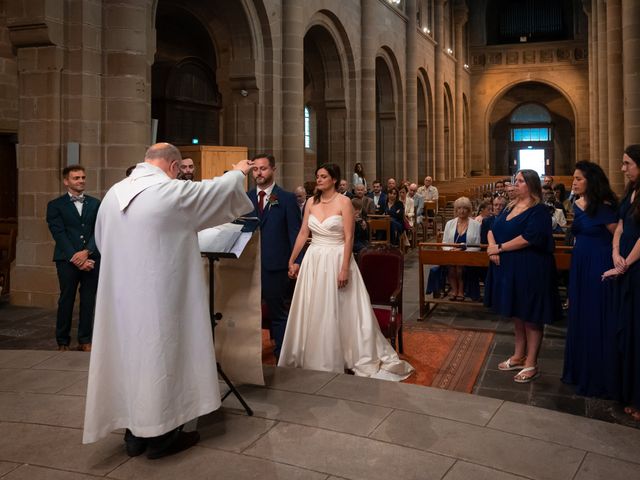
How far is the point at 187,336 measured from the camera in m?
3.25

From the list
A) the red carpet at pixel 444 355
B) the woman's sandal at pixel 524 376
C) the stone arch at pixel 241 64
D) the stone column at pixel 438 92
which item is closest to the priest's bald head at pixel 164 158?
the red carpet at pixel 444 355

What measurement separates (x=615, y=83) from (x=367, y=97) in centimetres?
643

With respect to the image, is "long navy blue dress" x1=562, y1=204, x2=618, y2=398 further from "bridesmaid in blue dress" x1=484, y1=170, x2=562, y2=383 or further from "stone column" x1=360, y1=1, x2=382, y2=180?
"stone column" x1=360, y1=1, x2=382, y2=180

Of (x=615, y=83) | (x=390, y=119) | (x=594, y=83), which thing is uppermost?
(x=594, y=83)

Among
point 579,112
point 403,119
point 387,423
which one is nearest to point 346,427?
point 387,423

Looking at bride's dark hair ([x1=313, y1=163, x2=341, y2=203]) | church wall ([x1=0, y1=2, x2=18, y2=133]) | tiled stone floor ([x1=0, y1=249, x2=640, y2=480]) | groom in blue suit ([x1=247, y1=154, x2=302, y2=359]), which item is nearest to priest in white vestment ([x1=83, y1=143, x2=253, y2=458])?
tiled stone floor ([x1=0, y1=249, x2=640, y2=480])

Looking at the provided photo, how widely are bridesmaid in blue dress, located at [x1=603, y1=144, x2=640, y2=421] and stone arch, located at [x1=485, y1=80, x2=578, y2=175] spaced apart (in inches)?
1318

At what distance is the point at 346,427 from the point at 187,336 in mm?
1062

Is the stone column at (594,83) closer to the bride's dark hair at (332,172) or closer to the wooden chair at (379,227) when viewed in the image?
the wooden chair at (379,227)

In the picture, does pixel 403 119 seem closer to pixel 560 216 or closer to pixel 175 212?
pixel 560 216

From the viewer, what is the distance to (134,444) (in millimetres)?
3303

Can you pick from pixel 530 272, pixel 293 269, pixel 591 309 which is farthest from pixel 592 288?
pixel 293 269

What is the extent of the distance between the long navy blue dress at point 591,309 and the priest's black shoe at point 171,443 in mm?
2863

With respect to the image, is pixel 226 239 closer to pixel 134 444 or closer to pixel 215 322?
pixel 215 322
